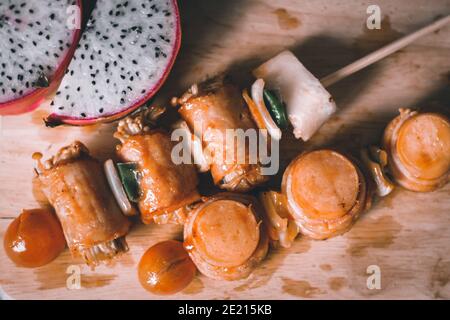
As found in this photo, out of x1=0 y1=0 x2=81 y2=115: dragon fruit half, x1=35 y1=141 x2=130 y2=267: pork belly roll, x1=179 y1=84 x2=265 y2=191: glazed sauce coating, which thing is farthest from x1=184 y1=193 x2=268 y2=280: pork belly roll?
x1=0 y1=0 x2=81 y2=115: dragon fruit half

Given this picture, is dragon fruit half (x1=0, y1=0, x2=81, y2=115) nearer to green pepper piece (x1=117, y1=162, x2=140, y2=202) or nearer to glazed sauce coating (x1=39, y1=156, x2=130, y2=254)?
glazed sauce coating (x1=39, y1=156, x2=130, y2=254)

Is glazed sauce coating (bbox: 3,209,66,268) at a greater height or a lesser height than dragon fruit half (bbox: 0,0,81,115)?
lesser

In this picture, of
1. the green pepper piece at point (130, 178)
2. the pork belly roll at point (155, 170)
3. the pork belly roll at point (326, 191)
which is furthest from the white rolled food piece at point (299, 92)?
the green pepper piece at point (130, 178)

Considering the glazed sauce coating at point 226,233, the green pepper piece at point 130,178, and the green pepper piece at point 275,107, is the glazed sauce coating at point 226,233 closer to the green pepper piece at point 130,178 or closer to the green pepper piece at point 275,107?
the green pepper piece at point 130,178

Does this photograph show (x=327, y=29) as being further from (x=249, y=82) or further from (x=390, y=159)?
(x=390, y=159)

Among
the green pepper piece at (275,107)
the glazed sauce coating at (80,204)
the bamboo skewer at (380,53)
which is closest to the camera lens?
the glazed sauce coating at (80,204)

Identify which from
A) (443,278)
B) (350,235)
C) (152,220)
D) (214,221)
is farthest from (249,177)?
(443,278)
